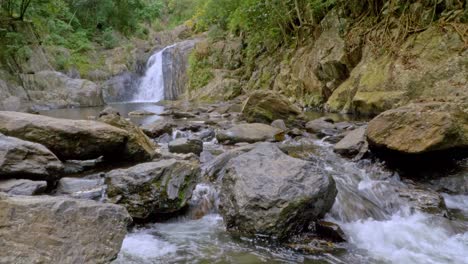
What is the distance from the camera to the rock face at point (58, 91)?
16344 millimetres

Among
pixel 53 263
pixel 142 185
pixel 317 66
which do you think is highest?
pixel 317 66

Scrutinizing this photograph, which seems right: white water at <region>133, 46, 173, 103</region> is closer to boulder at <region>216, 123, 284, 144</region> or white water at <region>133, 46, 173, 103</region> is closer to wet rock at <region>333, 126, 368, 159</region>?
boulder at <region>216, 123, 284, 144</region>

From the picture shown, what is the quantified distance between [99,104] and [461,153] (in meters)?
16.2

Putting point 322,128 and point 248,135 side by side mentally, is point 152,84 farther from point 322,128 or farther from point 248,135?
point 248,135

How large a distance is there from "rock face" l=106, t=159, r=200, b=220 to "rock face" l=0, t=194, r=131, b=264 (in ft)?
4.18

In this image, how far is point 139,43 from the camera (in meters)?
28.1

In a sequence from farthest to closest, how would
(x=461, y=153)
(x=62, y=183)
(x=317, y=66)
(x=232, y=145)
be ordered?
(x=317, y=66)
(x=232, y=145)
(x=461, y=153)
(x=62, y=183)

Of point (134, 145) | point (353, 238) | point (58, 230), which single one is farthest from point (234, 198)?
point (134, 145)

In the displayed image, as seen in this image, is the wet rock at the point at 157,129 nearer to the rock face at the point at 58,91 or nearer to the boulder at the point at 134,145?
the boulder at the point at 134,145

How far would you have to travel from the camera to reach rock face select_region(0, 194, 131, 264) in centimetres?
192

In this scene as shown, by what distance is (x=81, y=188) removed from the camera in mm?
4039

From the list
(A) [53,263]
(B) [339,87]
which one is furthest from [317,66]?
(A) [53,263]

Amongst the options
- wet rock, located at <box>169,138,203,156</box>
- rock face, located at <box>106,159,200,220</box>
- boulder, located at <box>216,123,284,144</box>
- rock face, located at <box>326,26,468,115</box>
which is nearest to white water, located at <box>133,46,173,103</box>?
rock face, located at <box>326,26,468,115</box>

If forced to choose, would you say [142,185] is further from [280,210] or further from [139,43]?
[139,43]
